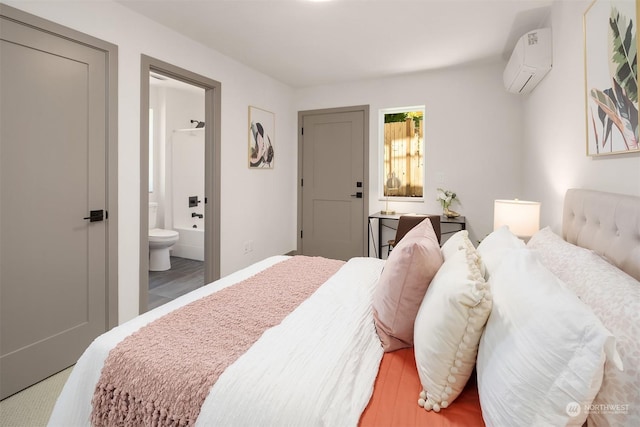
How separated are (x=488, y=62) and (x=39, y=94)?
3902 millimetres

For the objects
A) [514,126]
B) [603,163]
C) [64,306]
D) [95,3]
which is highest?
[95,3]

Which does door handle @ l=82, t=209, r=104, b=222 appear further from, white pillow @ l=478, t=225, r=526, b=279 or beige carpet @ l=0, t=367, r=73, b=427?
white pillow @ l=478, t=225, r=526, b=279

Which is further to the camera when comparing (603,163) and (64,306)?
(64,306)

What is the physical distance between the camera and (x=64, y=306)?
2.18m

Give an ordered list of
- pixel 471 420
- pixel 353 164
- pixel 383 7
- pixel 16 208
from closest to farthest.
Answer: pixel 471 420
pixel 16 208
pixel 383 7
pixel 353 164

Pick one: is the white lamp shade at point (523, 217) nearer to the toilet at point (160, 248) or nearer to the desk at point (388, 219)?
the desk at point (388, 219)

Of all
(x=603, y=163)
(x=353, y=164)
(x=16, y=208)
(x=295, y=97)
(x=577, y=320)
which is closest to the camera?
(x=577, y=320)

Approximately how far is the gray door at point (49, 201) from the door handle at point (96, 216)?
0.02 metres

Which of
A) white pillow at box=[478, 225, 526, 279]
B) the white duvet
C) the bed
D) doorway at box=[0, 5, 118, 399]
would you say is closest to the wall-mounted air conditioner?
the bed

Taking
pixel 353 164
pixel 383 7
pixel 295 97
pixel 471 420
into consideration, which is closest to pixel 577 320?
pixel 471 420

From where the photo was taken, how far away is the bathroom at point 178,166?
16.0ft

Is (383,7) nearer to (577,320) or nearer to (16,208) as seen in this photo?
(577,320)

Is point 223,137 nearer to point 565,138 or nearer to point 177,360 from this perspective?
point 177,360

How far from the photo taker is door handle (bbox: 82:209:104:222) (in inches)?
90.4
